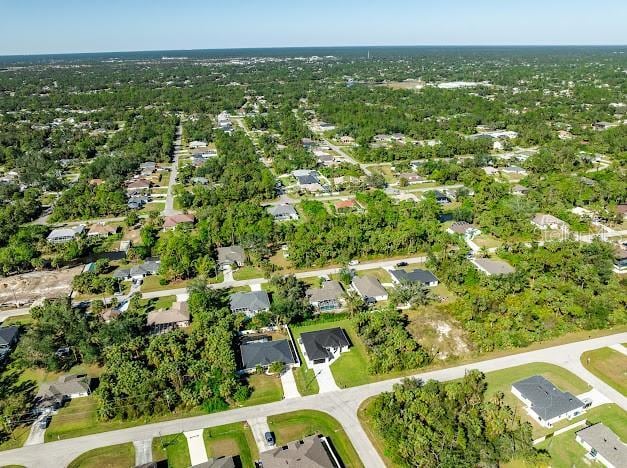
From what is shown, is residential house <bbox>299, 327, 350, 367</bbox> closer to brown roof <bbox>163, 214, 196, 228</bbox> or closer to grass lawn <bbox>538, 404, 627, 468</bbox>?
grass lawn <bbox>538, 404, 627, 468</bbox>

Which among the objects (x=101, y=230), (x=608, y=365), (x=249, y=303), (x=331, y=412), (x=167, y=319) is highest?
(x=101, y=230)

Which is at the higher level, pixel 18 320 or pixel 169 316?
pixel 169 316

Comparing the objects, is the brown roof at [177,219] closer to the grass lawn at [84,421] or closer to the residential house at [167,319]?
the residential house at [167,319]

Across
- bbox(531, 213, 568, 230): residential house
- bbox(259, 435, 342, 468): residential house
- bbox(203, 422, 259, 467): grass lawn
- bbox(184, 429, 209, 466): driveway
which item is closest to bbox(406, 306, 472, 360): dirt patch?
bbox(259, 435, 342, 468): residential house

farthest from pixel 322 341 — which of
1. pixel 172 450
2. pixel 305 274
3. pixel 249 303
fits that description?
pixel 172 450

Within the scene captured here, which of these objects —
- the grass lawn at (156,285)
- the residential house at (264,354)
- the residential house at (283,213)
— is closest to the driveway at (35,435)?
the residential house at (264,354)

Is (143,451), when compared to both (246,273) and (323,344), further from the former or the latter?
(246,273)
